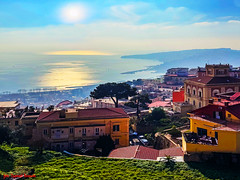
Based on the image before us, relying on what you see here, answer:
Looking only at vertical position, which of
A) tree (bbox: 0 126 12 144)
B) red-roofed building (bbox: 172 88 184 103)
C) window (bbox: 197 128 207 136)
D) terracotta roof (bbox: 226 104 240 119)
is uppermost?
terracotta roof (bbox: 226 104 240 119)

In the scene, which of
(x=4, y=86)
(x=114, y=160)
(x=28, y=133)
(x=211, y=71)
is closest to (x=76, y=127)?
(x=28, y=133)

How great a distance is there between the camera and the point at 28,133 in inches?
1199

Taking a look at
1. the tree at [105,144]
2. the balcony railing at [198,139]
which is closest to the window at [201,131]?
the balcony railing at [198,139]

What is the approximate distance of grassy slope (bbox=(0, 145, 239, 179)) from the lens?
18.7 m

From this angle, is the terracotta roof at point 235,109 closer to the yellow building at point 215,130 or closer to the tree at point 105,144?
the yellow building at point 215,130

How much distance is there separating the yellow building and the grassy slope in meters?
1.89

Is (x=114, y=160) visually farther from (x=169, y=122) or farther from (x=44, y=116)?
(x=169, y=122)

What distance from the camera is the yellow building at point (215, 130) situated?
20714mm

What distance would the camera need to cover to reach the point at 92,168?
20.5 meters

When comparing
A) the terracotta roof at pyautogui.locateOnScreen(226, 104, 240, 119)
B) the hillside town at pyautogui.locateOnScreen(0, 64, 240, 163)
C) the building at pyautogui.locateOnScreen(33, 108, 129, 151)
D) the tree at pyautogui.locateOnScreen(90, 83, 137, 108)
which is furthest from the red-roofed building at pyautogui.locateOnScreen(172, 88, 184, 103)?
the terracotta roof at pyautogui.locateOnScreen(226, 104, 240, 119)

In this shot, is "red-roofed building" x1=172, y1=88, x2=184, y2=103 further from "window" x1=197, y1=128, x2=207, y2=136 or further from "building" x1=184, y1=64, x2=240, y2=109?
"window" x1=197, y1=128, x2=207, y2=136

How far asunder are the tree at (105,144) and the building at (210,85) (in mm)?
19142

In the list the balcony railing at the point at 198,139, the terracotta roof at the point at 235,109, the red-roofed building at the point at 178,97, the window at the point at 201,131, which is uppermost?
the terracotta roof at the point at 235,109

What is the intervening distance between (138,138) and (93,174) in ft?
52.3
